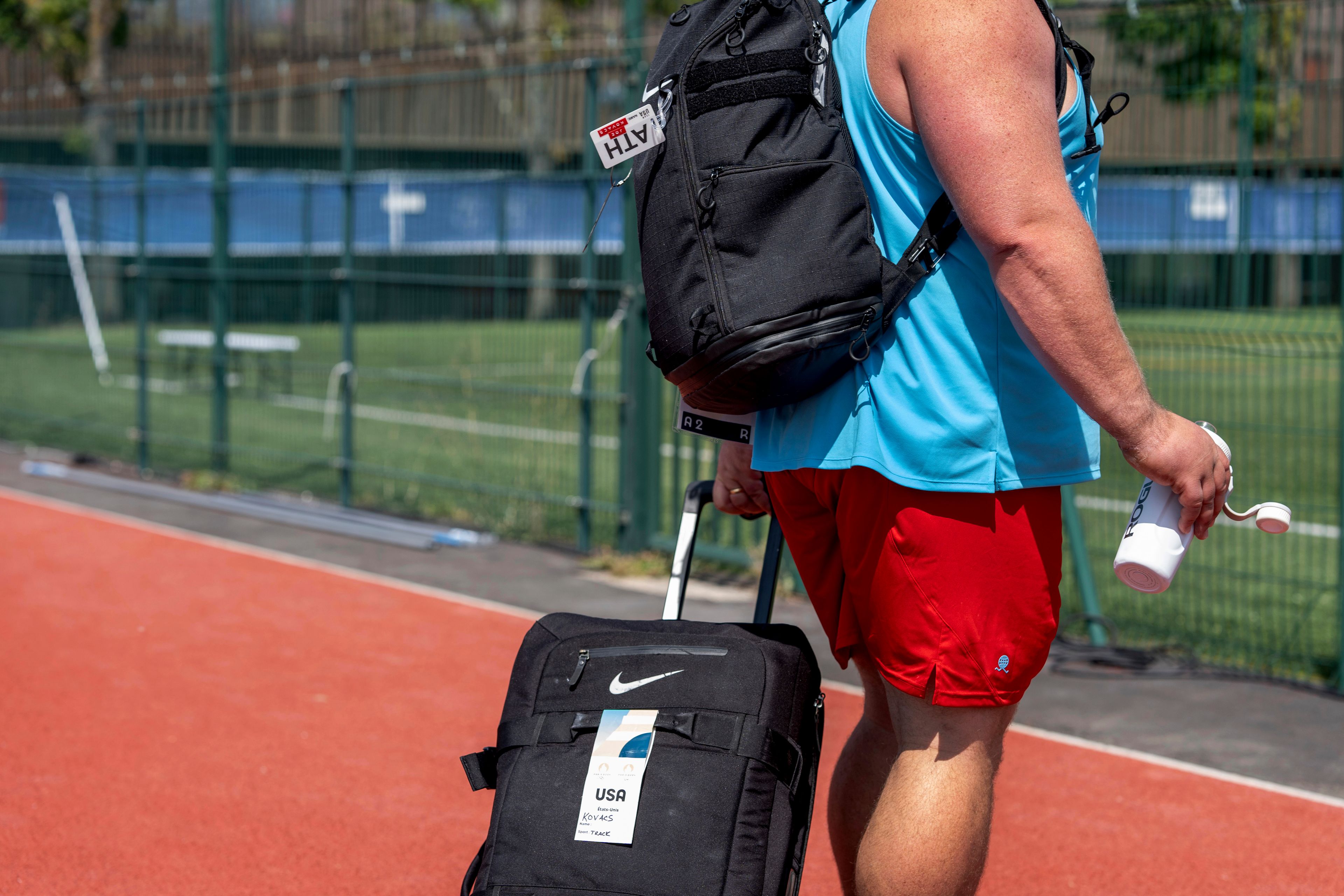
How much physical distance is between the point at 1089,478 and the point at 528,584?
522 centimetres

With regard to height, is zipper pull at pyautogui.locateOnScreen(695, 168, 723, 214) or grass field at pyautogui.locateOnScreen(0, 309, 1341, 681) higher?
zipper pull at pyautogui.locateOnScreen(695, 168, 723, 214)

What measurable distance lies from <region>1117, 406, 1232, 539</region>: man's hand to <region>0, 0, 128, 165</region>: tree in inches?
911

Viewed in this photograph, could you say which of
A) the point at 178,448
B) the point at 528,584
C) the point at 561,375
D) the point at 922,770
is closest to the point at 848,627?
the point at 922,770

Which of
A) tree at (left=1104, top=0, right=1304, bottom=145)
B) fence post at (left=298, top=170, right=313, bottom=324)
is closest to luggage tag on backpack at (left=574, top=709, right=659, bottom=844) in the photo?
tree at (left=1104, top=0, right=1304, bottom=145)

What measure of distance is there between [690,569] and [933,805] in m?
0.62

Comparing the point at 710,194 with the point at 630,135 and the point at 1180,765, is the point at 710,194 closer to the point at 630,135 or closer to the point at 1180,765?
the point at 630,135

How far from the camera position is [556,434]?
27.0 ft

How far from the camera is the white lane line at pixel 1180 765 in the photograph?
14.2 feet

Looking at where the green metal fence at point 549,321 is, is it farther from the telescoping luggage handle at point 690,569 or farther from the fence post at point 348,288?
the telescoping luggage handle at point 690,569

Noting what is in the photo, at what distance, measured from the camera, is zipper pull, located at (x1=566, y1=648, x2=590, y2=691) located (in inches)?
89.2

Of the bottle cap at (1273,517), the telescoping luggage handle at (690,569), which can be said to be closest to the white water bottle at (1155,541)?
the bottle cap at (1273,517)

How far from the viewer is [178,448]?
1134 cm

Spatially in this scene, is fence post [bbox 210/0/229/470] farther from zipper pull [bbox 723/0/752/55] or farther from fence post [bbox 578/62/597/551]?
zipper pull [bbox 723/0/752/55]

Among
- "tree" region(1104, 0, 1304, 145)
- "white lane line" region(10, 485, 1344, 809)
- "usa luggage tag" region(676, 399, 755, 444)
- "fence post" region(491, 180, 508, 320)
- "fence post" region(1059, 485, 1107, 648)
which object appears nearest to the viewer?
"usa luggage tag" region(676, 399, 755, 444)
